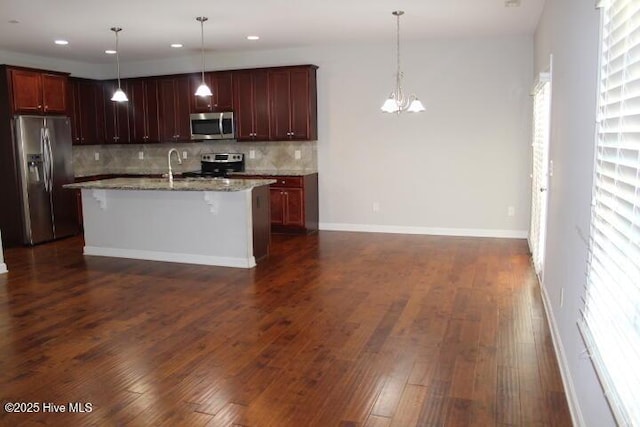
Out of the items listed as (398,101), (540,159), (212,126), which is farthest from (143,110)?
(540,159)

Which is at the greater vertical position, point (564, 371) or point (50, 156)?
point (50, 156)

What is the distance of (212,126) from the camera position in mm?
7809

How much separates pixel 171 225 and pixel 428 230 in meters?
3.39

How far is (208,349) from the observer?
345cm

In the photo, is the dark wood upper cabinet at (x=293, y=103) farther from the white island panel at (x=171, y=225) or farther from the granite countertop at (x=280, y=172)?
the white island panel at (x=171, y=225)

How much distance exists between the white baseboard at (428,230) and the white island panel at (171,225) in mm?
2304

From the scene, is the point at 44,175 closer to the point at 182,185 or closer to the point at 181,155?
the point at 181,155

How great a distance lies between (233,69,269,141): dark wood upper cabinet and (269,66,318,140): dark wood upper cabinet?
0.36ft

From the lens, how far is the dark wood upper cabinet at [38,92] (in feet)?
22.0

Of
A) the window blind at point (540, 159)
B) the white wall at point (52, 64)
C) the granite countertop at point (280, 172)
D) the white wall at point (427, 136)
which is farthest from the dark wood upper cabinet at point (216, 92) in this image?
the window blind at point (540, 159)

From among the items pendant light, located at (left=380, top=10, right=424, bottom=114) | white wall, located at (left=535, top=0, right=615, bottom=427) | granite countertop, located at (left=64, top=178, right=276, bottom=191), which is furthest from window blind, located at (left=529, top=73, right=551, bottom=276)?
granite countertop, located at (left=64, top=178, right=276, bottom=191)

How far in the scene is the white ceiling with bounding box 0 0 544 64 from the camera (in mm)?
4988

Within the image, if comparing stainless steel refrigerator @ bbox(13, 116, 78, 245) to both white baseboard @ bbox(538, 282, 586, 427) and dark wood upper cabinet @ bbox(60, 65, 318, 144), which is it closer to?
dark wood upper cabinet @ bbox(60, 65, 318, 144)

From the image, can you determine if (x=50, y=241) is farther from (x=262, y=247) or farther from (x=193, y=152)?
(x=262, y=247)
